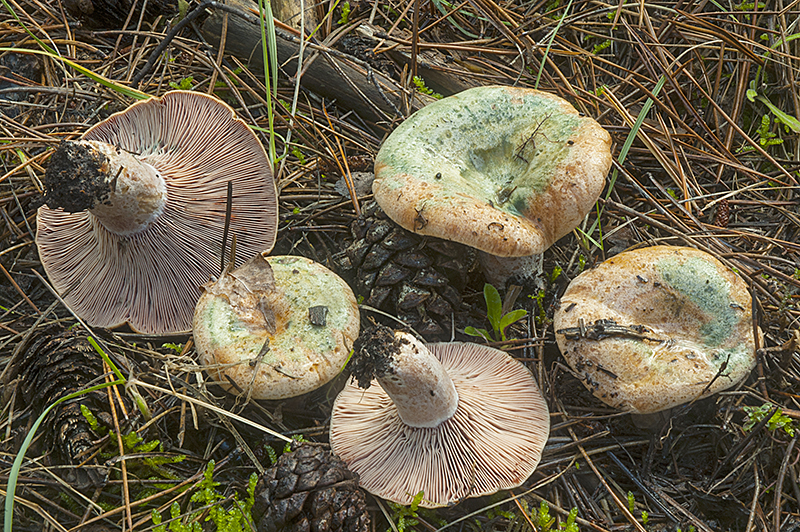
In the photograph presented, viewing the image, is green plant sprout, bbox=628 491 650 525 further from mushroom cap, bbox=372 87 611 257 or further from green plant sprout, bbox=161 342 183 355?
green plant sprout, bbox=161 342 183 355

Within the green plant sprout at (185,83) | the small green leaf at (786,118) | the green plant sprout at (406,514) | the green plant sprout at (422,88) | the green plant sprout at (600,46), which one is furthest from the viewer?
the green plant sprout at (600,46)

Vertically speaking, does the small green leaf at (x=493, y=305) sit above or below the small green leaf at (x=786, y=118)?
below

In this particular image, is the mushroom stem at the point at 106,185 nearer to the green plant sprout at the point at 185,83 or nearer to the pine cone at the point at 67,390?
the pine cone at the point at 67,390

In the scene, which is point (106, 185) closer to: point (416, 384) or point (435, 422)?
point (416, 384)

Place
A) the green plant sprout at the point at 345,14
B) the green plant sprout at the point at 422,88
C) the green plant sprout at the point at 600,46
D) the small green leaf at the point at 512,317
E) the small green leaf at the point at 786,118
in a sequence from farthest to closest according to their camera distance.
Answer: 1. the green plant sprout at the point at 345,14
2. the green plant sprout at the point at 600,46
3. the green plant sprout at the point at 422,88
4. the small green leaf at the point at 786,118
5. the small green leaf at the point at 512,317

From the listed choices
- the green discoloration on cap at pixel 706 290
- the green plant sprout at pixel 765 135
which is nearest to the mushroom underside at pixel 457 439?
the green discoloration on cap at pixel 706 290

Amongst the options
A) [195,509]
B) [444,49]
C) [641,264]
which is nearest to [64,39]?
[444,49]

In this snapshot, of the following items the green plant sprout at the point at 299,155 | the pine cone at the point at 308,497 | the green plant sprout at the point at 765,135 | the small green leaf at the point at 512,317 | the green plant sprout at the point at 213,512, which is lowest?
the green plant sprout at the point at 213,512

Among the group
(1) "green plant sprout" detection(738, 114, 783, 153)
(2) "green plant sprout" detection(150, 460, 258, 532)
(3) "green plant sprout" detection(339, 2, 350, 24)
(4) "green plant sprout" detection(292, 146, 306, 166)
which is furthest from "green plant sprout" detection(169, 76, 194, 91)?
(1) "green plant sprout" detection(738, 114, 783, 153)
